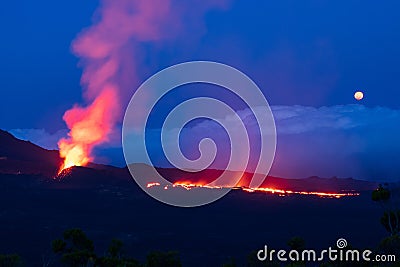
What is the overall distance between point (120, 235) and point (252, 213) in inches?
1065

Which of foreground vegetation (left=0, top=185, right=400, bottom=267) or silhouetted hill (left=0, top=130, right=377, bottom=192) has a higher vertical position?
silhouetted hill (left=0, top=130, right=377, bottom=192)

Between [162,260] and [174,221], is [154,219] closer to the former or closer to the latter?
[174,221]

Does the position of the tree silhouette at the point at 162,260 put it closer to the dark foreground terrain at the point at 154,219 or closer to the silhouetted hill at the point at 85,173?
the dark foreground terrain at the point at 154,219

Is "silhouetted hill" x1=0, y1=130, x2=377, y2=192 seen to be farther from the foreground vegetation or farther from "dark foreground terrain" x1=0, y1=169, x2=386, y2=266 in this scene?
the foreground vegetation

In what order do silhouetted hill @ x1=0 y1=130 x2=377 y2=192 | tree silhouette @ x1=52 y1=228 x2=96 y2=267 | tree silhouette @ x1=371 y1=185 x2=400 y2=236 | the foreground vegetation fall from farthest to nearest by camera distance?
1. silhouetted hill @ x1=0 y1=130 x2=377 y2=192
2. tree silhouette @ x1=371 y1=185 x2=400 y2=236
3. tree silhouette @ x1=52 y1=228 x2=96 y2=267
4. the foreground vegetation

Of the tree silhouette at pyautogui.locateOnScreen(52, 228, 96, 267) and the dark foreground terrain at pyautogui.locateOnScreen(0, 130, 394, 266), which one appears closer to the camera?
the tree silhouette at pyautogui.locateOnScreen(52, 228, 96, 267)

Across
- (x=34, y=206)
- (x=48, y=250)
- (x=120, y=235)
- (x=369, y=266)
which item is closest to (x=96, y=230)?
(x=120, y=235)

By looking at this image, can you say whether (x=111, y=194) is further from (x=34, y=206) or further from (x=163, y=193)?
(x=34, y=206)

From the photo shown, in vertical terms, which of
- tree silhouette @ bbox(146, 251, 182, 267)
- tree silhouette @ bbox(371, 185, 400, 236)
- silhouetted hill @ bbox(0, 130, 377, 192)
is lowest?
tree silhouette @ bbox(146, 251, 182, 267)

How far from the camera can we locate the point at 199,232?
233 ft

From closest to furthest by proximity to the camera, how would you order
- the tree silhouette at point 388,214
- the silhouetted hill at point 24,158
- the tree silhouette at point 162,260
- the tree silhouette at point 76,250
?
the tree silhouette at point 76,250 < the tree silhouette at point 388,214 < the tree silhouette at point 162,260 < the silhouetted hill at point 24,158

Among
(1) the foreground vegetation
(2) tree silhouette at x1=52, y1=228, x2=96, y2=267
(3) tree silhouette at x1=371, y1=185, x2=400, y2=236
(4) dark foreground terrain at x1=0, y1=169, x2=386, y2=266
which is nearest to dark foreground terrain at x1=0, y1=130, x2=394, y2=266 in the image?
(4) dark foreground terrain at x1=0, y1=169, x2=386, y2=266

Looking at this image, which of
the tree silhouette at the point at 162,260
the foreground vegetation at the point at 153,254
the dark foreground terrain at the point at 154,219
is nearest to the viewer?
the foreground vegetation at the point at 153,254

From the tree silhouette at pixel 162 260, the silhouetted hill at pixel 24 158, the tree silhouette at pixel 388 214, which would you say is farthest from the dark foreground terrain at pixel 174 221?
the tree silhouette at pixel 388 214
